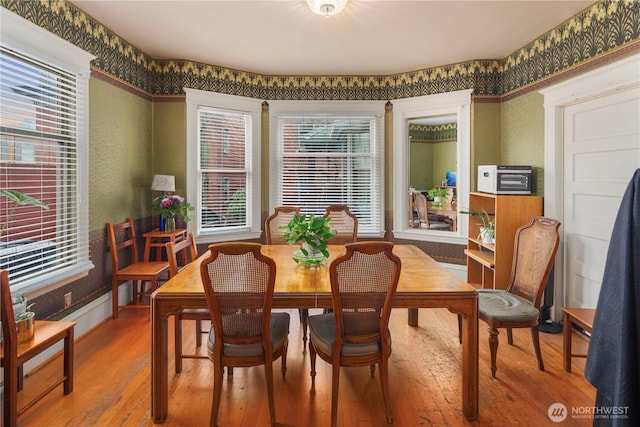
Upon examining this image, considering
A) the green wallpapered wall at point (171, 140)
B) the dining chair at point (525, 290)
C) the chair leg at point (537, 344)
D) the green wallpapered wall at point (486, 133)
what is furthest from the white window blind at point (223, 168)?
the chair leg at point (537, 344)

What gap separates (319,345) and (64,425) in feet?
4.86

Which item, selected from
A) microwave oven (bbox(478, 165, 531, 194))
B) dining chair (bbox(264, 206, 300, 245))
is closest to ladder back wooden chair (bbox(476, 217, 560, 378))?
microwave oven (bbox(478, 165, 531, 194))

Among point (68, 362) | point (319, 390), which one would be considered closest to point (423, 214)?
point (319, 390)

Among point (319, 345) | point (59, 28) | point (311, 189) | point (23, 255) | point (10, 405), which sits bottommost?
point (10, 405)

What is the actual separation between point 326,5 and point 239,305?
2245mm

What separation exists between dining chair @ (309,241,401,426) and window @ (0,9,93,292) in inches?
83.8

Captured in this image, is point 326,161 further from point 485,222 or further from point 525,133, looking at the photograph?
point 525,133

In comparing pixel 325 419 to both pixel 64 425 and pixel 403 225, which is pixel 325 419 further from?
pixel 403 225

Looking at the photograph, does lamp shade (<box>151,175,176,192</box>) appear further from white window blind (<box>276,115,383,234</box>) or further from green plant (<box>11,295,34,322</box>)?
green plant (<box>11,295,34,322</box>)

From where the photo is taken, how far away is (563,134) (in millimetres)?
3498

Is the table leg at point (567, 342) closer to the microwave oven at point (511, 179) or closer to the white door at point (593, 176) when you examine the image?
the white door at point (593, 176)

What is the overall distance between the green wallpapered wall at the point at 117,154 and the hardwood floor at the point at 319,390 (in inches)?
51.0

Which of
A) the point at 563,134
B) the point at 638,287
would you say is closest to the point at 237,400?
the point at 638,287

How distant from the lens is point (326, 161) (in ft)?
16.6
